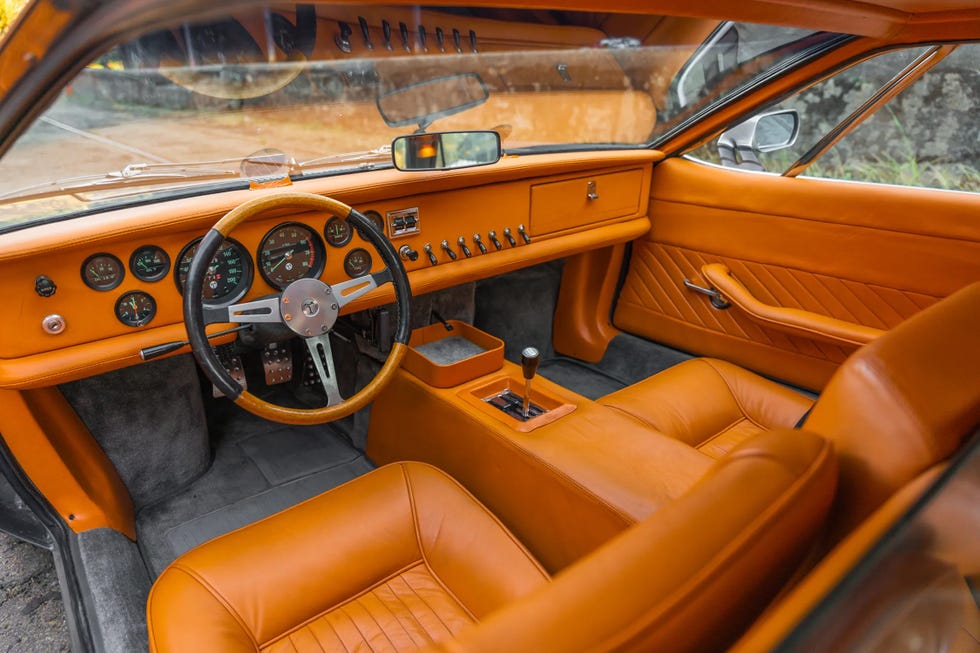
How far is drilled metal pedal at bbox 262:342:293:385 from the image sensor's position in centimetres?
218

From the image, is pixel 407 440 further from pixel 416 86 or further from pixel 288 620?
pixel 416 86

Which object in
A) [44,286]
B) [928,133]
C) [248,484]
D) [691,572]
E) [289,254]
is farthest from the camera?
[928,133]

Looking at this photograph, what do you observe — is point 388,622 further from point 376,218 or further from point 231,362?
point 376,218

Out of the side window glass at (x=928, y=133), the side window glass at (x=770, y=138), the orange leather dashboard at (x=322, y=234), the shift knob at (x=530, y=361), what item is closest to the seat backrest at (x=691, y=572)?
the shift knob at (x=530, y=361)

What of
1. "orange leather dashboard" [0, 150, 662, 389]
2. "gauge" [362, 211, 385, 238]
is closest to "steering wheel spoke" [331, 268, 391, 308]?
"orange leather dashboard" [0, 150, 662, 389]

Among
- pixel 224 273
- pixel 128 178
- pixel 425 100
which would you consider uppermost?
pixel 425 100

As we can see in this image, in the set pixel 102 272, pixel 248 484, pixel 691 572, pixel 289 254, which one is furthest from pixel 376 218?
pixel 691 572

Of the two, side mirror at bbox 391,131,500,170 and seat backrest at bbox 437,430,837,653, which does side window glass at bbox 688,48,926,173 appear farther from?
seat backrest at bbox 437,430,837,653

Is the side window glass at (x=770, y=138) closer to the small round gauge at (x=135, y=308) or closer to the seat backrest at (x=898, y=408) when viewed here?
the seat backrest at (x=898, y=408)

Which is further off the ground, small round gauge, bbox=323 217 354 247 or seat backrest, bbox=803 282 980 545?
seat backrest, bbox=803 282 980 545

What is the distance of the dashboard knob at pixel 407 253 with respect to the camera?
210 centimetres

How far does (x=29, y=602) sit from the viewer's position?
1792mm

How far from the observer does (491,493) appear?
1753 millimetres

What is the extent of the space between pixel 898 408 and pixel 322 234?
154cm
